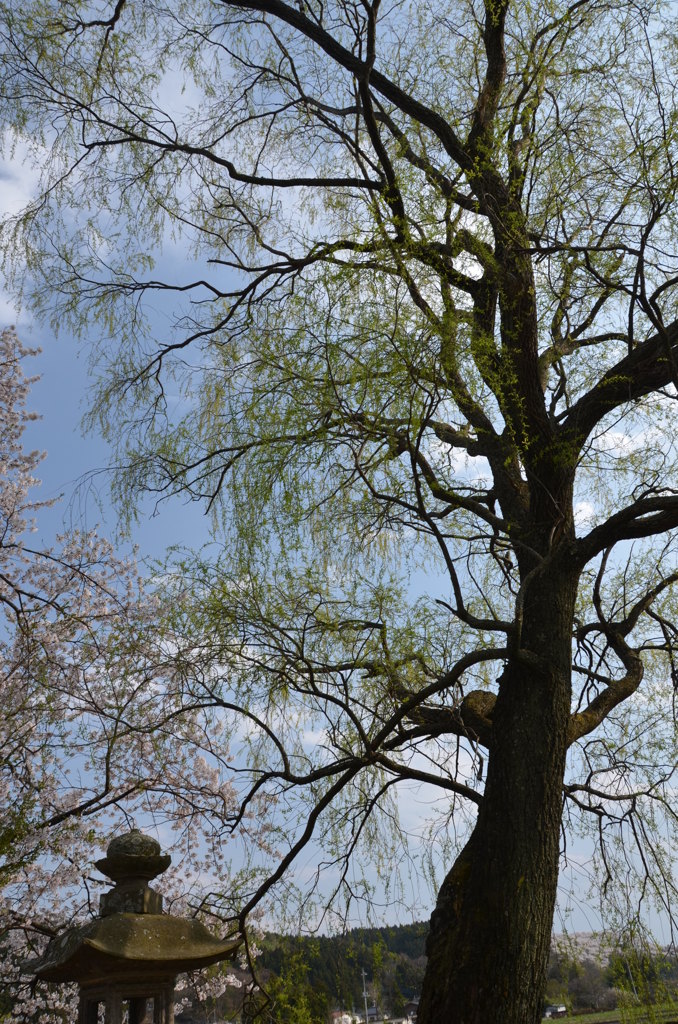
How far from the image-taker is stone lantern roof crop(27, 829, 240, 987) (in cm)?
304

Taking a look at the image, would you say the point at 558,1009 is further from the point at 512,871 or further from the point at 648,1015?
the point at 512,871

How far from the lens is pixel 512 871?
11.6ft

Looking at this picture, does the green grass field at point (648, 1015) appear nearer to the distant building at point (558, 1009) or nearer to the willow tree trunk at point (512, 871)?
the distant building at point (558, 1009)

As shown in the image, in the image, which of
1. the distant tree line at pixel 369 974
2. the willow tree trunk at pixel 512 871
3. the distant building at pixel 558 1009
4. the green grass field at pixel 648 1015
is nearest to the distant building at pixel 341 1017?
the distant tree line at pixel 369 974

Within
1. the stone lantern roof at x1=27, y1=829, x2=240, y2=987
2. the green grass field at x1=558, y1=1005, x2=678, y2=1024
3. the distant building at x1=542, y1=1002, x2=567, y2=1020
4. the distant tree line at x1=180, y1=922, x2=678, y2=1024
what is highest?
the stone lantern roof at x1=27, y1=829, x2=240, y2=987

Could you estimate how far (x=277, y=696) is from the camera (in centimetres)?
439

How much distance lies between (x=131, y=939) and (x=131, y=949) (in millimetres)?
44

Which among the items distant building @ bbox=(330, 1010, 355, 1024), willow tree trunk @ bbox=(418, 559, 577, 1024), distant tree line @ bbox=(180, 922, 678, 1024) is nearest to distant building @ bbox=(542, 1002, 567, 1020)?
Answer: distant tree line @ bbox=(180, 922, 678, 1024)

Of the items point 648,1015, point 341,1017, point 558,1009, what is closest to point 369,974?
point 341,1017

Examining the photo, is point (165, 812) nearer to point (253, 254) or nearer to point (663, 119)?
point (253, 254)

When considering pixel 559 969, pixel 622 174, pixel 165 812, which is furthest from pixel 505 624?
pixel 165 812

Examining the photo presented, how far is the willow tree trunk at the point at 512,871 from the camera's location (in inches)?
131

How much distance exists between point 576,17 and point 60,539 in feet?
19.4

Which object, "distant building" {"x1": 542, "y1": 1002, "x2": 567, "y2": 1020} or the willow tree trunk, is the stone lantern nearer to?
the willow tree trunk
